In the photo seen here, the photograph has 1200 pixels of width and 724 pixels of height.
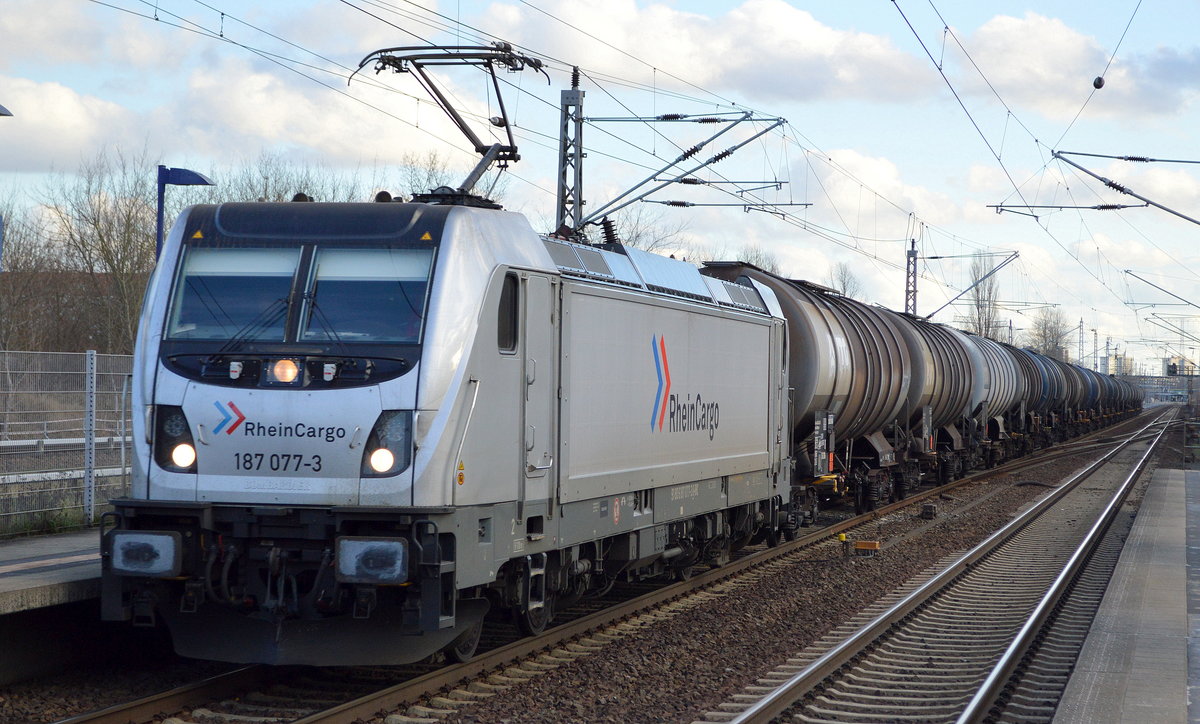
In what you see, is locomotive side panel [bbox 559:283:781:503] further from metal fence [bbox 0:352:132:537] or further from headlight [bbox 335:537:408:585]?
metal fence [bbox 0:352:132:537]

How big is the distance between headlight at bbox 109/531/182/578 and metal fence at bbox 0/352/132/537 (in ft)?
11.7

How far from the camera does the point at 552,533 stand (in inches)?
360

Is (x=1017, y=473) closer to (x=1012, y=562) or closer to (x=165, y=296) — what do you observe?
(x=1012, y=562)

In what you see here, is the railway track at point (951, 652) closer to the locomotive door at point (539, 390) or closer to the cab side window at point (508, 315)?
the locomotive door at point (539, 390)

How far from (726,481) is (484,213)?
592cm

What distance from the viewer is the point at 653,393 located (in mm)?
11117

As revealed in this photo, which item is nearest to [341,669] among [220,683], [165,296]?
[220,683]

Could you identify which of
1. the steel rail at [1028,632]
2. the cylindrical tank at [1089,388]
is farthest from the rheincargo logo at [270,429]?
the cylindrical tank at [1089,388]

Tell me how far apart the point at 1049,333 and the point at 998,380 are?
9853 cm

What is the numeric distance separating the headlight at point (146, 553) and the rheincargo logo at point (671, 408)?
15.6ft

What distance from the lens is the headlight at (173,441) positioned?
7777mm

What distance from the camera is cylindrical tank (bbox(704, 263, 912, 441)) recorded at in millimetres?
17172

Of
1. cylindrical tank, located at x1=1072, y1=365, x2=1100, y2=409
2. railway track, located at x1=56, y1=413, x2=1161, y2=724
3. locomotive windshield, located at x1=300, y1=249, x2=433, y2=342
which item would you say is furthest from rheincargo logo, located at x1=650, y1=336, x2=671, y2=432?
cylindrical tank, located at x1=1072, y1=365, x2=1100, y2=409

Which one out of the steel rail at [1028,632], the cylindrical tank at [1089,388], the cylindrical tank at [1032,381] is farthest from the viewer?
the cylindrical tank at [1089,388]
